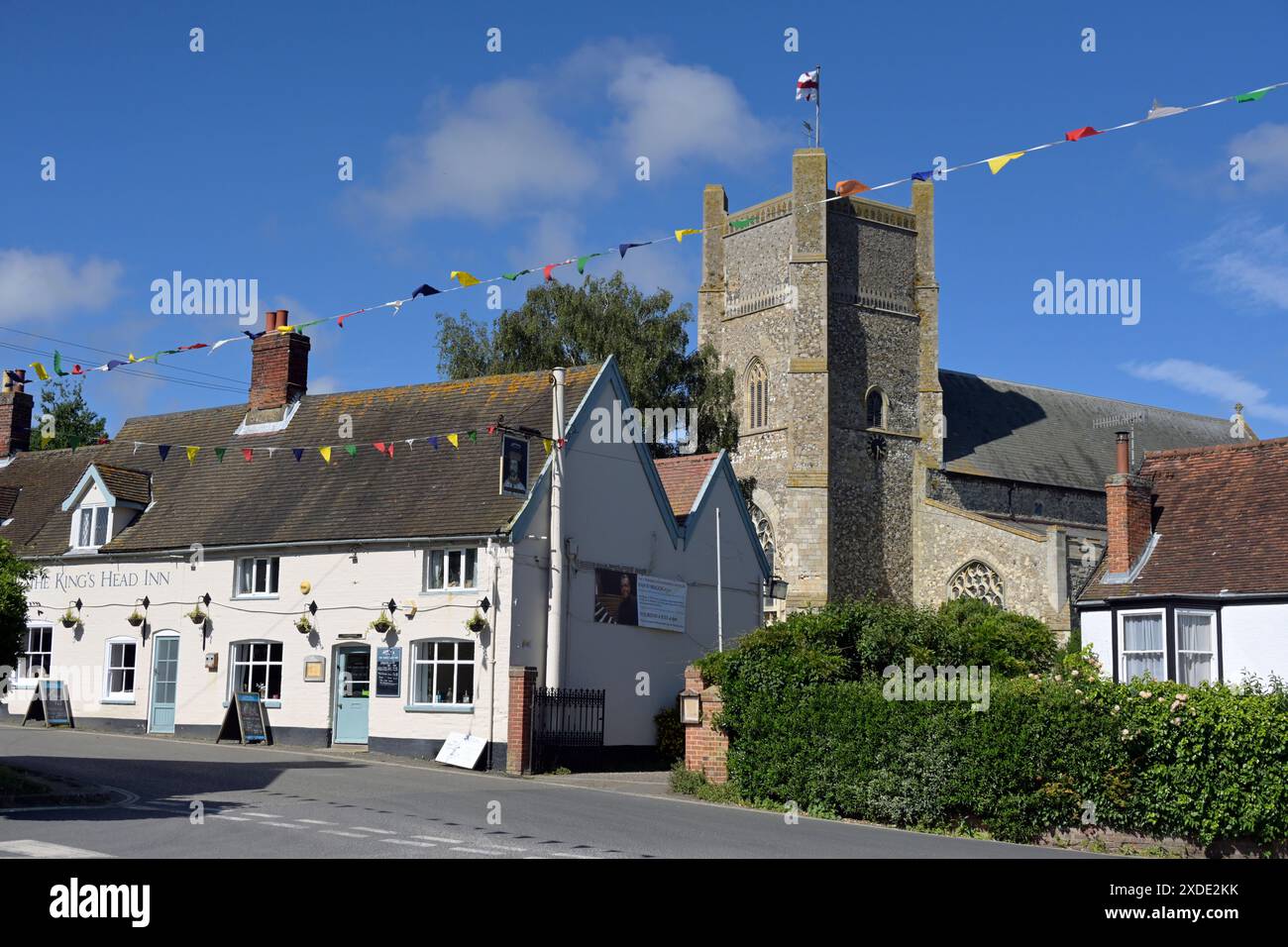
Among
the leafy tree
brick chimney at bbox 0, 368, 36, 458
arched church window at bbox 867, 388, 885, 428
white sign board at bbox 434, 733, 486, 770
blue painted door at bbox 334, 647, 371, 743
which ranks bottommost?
white sign board at bbox 434, 733, 486, 770

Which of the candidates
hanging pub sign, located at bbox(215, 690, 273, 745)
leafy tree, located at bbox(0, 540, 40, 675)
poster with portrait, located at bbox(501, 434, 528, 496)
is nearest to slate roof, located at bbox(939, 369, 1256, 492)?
poster with portrait, located at bbox(501, 434, 528, 496)

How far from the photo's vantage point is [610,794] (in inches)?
826

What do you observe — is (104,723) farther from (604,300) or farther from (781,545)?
(781,545)

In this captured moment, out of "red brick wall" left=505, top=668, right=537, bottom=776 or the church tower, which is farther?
the church tower

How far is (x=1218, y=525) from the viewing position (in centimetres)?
2550

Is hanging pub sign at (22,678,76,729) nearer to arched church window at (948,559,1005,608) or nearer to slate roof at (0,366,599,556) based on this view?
slate roof at (0,366,599,556)

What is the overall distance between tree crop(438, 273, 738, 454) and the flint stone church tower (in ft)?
11.6

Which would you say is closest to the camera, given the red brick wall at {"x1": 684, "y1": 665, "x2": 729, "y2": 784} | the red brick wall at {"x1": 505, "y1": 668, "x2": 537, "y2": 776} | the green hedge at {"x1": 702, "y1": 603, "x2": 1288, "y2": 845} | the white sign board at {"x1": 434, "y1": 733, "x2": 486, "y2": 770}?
the green hedge at {"x1": 702, "y1": 603, "x2": 1288, "y2": 845}

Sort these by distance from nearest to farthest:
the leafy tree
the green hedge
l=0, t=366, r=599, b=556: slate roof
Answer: the leafy tree, the green hedge, l=0, t=366, r=599, b=556: slate roof

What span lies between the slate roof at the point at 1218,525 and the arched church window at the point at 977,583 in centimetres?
2085

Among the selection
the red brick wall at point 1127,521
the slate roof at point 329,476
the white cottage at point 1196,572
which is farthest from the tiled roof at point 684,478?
the red brick wall at point 1127,521

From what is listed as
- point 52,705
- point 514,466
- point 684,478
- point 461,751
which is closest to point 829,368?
point 684,478

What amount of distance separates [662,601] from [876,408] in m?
25.7

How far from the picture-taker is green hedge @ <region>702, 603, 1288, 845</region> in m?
17.3
